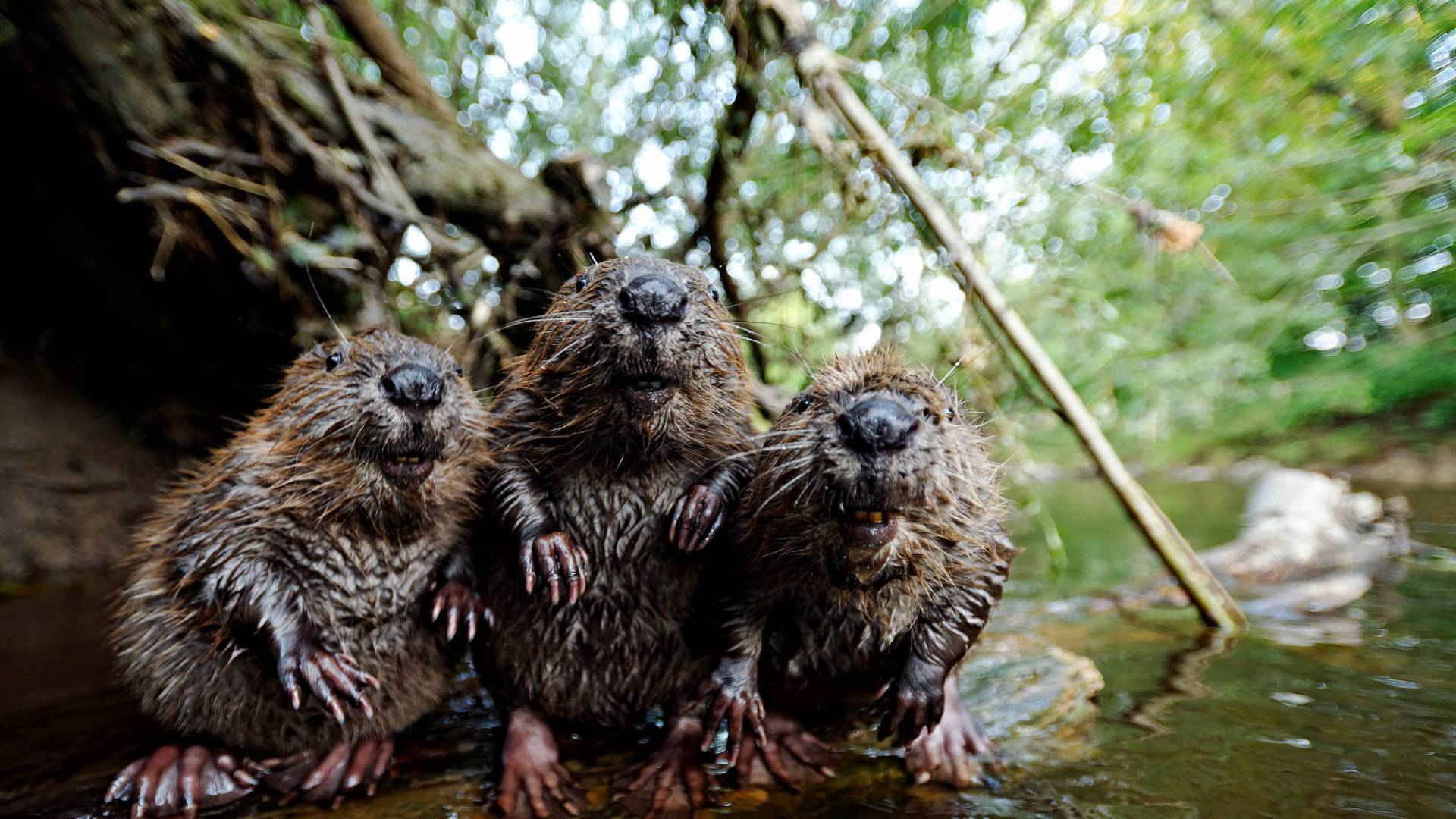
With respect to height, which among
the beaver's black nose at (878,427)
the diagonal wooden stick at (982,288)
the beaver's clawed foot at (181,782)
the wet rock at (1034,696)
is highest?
the diagonal wooden stick at (982,288)

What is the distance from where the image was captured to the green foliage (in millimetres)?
3924

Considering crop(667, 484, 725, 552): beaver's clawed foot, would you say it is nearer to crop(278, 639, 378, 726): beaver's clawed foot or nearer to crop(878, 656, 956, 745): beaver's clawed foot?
crop(878, 656, 956, 745): beaver's clawed foot

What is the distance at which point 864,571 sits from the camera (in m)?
1.97

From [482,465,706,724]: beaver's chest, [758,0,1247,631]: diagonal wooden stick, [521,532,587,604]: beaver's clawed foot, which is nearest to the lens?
[521,532,587,604]: beaver's clawed foot

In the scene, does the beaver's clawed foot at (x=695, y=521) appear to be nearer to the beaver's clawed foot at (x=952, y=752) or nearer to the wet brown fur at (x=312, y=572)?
the wet brown fur at (x=312, y=572)

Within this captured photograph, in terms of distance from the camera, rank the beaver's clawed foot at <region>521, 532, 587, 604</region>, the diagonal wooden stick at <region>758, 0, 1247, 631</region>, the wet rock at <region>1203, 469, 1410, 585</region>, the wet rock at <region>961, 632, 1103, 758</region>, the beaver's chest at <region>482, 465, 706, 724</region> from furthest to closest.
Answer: the wet rock at <region>1203, 469, 1410, 585</region>
the diagonal wooden stick at <region>758, 0, 1247, 631</region>
the wet rock at <region>961, 632, 1103, 758</region>
the beaver's chest at <region>482, 465, 706, 724</region>
the beaver's clawed foot at <region>521, 532, 587, 604</region>

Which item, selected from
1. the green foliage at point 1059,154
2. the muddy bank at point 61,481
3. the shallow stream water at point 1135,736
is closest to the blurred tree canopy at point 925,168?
the green foliage at point 1059,154

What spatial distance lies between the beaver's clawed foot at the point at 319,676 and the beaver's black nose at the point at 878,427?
1582 millimetres

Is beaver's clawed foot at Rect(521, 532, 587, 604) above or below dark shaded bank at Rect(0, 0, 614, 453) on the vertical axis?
below

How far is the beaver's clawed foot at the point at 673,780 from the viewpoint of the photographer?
2.12m

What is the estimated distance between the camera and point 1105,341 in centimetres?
431

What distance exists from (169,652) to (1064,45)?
595 cm

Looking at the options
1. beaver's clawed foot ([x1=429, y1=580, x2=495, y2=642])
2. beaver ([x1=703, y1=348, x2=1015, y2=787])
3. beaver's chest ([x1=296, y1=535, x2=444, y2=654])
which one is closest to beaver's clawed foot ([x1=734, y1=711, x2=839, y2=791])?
beaver ([x1=703, y1=348, x2=1015, y2=787])

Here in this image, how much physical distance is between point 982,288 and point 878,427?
4.89 ft
